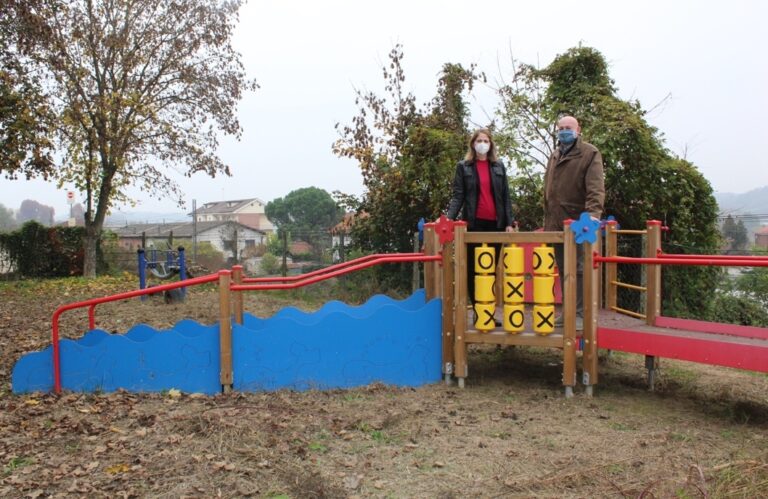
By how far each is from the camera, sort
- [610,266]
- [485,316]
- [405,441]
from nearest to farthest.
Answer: [405,441], [485,316], [610,266]

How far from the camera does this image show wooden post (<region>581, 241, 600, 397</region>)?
4.75m

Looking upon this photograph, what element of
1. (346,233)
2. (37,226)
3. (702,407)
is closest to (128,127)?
(37,226)

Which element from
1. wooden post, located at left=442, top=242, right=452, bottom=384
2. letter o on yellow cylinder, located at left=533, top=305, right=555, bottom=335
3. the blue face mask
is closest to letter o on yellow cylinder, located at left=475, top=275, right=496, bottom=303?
wooden post, located at left=442, top=242, right=452, bottom=384

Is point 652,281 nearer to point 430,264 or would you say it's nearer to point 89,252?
point 430,264

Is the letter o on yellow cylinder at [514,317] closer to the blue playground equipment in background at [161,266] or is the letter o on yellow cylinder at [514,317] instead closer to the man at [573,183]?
the man at [573,183]

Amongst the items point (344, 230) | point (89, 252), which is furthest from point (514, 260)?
point (89, 252)

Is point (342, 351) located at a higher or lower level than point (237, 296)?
lower

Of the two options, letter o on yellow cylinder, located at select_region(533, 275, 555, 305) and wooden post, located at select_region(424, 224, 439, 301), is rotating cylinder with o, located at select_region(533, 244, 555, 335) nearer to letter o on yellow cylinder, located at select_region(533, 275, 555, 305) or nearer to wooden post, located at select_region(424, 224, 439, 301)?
letter o on yellow cylinder, located at select_region(533, 275, 555, 305)

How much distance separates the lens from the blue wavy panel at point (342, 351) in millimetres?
4992

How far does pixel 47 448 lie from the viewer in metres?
3.99

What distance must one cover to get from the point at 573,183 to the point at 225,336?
290cm

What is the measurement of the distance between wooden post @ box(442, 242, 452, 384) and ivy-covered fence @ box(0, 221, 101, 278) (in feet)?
56.2

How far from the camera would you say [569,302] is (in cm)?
476

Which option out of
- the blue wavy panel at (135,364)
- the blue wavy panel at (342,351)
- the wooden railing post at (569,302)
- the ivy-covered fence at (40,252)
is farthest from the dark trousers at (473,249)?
the ivy-covered fence at (40,252)
